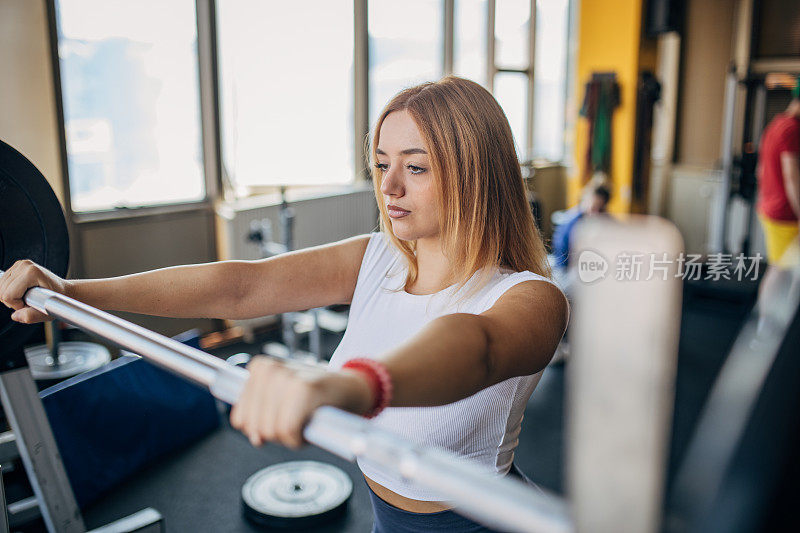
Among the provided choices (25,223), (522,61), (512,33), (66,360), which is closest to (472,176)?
(25,223)

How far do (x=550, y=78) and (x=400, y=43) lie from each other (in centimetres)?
266

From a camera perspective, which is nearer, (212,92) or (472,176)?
(472,176)

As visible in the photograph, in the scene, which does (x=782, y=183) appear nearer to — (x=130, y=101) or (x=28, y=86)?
(x=130, y=101)

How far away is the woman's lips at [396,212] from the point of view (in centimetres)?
118

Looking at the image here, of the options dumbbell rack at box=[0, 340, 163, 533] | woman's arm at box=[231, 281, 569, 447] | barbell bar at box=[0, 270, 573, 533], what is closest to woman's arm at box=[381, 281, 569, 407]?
woman's arm at box=[231, 281, 569, 447]

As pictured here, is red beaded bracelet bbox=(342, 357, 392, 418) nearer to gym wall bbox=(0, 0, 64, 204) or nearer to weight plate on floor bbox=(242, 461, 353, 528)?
weight plate on floor bbox=(242, 461, 353, 528)

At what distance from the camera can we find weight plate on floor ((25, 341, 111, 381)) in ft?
9.52

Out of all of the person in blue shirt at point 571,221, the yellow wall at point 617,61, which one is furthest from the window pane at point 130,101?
the yellow wall at point 617,61

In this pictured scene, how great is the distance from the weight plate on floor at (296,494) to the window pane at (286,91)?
2.43 m

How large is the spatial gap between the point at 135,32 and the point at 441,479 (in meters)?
4.03

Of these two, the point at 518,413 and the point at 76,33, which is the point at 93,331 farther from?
the point at 76,33

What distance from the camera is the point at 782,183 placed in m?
3.45

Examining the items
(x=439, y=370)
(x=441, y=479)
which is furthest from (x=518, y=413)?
(x=441, y=479)

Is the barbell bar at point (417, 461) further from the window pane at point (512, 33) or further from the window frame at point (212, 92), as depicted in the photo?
the window pane at point (512, 33)
